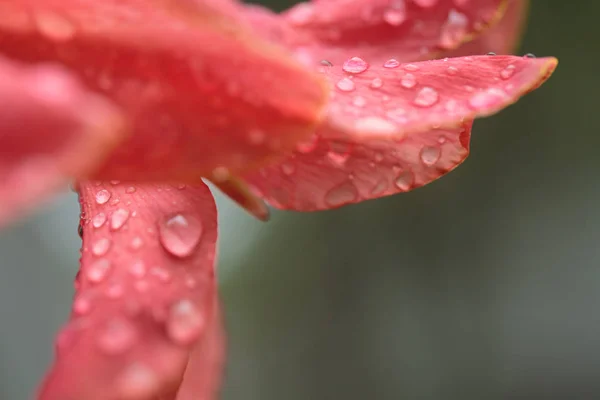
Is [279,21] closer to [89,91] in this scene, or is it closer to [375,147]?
[375,147]

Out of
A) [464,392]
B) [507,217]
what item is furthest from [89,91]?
[464,392]

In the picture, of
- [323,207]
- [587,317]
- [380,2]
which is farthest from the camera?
[587,317]

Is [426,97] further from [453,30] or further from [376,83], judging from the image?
[453,30]

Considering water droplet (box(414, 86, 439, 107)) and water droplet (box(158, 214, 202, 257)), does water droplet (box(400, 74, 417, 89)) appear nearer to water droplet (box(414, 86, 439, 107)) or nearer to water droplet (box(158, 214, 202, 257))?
water droplet (box(414, 86, 439, 107))

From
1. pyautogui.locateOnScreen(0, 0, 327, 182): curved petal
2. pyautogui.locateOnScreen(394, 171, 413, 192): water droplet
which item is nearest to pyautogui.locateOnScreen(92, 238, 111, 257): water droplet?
pyautogui.locateOnScreen(0, 0, 327, 182): curved petal

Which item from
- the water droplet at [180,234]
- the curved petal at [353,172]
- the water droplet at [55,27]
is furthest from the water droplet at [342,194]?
the water droplet at [55,27]

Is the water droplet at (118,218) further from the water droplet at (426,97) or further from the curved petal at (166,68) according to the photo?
the water droplet at (426,97)
